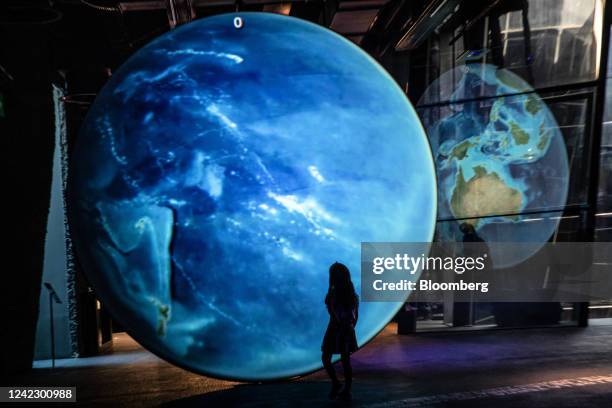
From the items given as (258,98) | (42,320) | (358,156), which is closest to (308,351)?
(358,156)

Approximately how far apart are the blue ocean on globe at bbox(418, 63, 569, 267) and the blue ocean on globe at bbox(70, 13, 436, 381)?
17.6 feet

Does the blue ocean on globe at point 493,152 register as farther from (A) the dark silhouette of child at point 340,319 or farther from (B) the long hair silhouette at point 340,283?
(B) the long hair silhouette at point 340,283

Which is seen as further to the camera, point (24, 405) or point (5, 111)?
point (5, 111)

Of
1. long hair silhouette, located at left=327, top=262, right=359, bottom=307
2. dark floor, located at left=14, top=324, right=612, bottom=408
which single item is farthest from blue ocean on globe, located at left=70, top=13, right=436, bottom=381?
dark floor, located at left=14, top=324, right=612, bottom=408

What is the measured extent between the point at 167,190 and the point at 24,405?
297 centimetres

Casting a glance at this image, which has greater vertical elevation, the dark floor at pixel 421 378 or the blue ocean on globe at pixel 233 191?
the blue ocean on globe at pixel 233 191

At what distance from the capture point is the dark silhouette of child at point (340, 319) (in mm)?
5141

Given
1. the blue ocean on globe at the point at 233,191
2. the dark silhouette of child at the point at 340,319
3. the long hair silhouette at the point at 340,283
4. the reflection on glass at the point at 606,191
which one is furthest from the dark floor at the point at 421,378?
the reflection on glass at the point at 606,191

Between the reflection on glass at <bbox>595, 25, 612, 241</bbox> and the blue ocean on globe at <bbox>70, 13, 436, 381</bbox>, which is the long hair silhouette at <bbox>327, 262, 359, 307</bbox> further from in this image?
the reflection on glass at <bbox>595, 25, 612, 241</bbox>

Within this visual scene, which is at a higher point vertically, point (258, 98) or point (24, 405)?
point (258, 98)

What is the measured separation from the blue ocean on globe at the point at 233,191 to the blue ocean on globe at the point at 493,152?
537cm

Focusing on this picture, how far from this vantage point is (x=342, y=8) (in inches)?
289

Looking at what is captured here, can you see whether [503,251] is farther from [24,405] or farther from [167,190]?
[24,405]

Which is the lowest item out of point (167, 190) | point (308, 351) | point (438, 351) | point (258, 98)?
point (438, 351)
